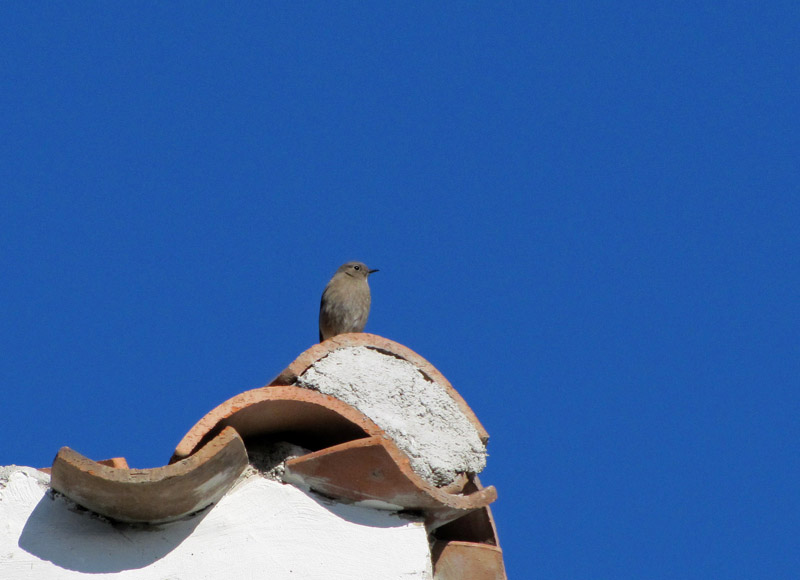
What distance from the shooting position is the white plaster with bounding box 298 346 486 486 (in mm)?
4668

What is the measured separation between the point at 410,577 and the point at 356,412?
667mm

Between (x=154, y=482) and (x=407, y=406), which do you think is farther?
(x=407, y=406)

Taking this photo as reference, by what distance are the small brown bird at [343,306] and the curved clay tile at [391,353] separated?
3820mm

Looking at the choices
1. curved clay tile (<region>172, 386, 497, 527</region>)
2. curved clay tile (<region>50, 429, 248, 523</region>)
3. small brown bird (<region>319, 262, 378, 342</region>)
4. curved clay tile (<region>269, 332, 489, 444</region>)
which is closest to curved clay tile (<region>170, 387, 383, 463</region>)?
curved clay tile (<region>172, 386, 497, 527</region>)

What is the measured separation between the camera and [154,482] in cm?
380

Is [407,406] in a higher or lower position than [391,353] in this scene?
lower

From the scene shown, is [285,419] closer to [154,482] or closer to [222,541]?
[222,541]

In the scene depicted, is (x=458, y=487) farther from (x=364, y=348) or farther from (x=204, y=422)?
(x=204, y=422)

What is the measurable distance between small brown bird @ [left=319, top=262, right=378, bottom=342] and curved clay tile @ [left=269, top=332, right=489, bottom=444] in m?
3.82

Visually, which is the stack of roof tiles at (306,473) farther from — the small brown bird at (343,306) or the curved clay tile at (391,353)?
the small brown bird at (343,306)

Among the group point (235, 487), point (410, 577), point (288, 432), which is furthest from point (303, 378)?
point (410, 577)

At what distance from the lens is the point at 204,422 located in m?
4.15

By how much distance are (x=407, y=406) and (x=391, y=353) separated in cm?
28

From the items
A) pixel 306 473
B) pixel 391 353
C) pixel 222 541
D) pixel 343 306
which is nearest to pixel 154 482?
pixel 222 541
